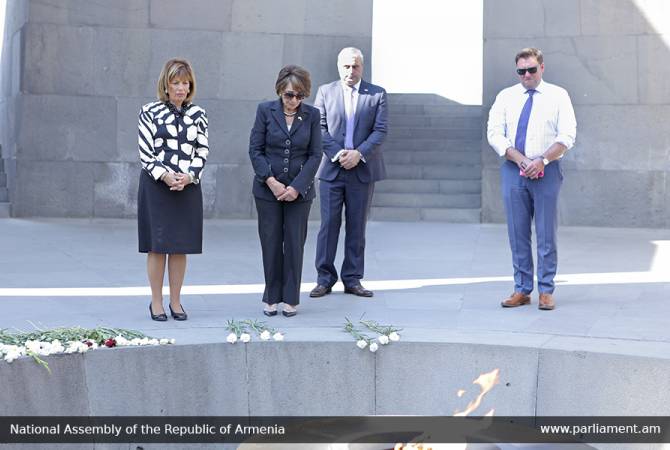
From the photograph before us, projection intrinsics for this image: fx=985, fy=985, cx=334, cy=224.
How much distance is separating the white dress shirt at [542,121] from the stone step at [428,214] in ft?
18.9

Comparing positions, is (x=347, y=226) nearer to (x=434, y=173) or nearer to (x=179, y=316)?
(x=179, y=316)

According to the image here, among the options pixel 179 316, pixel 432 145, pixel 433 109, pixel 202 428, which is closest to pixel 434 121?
pixel 433 109

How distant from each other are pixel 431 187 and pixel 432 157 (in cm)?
82

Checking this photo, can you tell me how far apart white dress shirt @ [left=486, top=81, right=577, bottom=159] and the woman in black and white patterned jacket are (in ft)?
7.54

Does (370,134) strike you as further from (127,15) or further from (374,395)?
(127,15)

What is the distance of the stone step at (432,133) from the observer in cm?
1502

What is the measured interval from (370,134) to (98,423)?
11.2ft

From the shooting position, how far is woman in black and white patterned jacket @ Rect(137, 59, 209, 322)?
6652 mm

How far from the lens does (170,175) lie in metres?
6.62

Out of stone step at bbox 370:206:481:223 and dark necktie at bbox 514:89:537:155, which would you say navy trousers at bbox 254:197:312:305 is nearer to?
dark necktie at bbox 514:89:537:155

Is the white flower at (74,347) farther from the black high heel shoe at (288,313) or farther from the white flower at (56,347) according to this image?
the black high heel shoe at (288,313)

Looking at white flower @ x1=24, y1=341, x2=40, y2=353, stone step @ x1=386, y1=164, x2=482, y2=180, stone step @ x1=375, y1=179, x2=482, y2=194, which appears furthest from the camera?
stone step @ x1=386, y1=164, x2=482, y2=180

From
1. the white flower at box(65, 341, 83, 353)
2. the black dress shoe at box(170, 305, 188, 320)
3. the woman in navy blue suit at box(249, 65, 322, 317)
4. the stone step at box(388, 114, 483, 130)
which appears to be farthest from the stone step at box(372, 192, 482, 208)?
the white flower at box(65, 341, 83, 353)

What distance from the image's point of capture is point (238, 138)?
42.5 ft
